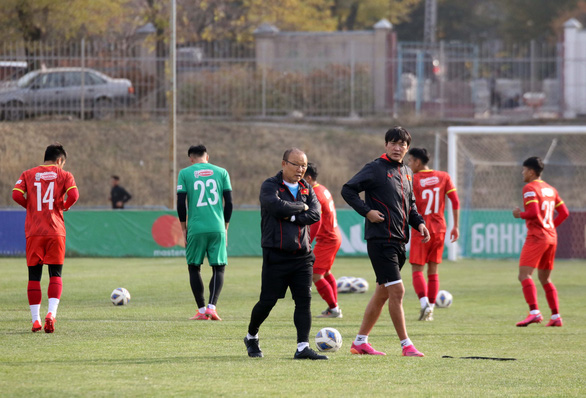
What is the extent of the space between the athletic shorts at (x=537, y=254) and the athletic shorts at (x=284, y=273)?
175 inches

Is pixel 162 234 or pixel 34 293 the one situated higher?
pixel 34 293

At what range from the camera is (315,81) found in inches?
1225

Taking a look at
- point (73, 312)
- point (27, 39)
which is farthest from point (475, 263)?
point (27, 39)

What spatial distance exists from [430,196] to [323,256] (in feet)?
5.35

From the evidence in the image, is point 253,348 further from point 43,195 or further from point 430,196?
point 430,196

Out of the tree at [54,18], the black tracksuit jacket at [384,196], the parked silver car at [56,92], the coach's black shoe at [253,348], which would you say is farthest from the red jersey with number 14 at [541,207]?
the tree at [54,18]

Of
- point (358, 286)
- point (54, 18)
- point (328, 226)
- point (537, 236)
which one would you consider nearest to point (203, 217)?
point (328, 226)

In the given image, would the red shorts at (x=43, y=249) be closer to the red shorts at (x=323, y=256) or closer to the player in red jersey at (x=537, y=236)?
the red shorts at (x=323, y=256)

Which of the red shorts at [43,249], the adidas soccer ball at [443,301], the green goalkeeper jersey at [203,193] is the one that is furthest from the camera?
the adidas soccer ball at [443,301]

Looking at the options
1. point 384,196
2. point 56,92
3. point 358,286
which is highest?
point 56,92

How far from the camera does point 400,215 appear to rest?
7852mm

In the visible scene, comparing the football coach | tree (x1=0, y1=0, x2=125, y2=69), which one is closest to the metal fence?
tree (x1=0, y1=0, x2=125, y2=69)

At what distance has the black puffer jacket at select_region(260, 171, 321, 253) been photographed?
7305 millimetres

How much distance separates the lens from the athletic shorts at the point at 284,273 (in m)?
7.45
